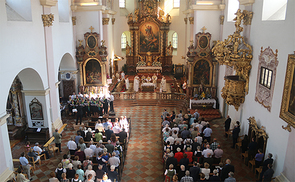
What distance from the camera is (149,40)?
101 ft

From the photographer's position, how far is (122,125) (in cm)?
1412

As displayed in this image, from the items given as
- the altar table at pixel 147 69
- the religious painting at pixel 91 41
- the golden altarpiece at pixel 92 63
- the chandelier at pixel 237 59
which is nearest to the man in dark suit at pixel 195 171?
the chandelier at pixel 237 59

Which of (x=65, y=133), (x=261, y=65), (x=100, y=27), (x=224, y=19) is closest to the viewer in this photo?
(x=261, y=65)

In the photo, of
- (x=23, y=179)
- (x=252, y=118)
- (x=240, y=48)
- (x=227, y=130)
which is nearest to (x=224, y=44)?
(x=240, y=48)

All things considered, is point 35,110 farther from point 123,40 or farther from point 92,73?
point 123,40

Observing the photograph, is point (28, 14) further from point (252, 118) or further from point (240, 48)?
point (252, 118)

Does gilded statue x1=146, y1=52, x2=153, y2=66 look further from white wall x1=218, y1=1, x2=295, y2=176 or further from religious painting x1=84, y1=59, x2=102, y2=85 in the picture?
white wall x1=218, y1=1, x2=295, y2=176

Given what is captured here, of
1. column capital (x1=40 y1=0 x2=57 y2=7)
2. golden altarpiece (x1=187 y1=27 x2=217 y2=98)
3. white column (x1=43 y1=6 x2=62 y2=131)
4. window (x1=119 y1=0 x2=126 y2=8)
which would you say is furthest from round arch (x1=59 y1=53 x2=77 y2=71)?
window (x1=119 y1=0 x2=126 y2=8)

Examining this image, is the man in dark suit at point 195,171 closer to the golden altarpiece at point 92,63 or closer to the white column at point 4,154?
the white column at point 4,154

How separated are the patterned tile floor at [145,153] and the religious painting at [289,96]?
3.52 metres

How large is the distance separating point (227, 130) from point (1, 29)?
499 inches

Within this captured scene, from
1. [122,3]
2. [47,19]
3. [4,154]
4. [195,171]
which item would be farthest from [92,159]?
[122,3]

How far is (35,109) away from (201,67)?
13180 mm

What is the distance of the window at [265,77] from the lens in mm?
10443
